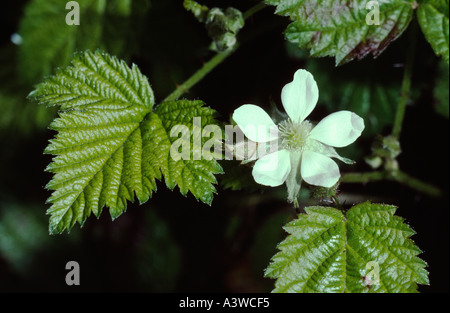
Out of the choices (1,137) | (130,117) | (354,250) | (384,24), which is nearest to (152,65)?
(130,117)

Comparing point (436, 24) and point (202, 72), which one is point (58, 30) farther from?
point (436, 24)

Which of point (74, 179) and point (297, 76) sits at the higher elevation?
point (297, 76)

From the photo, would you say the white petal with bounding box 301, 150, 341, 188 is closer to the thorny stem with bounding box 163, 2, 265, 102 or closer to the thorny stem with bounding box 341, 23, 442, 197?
the thorny stem with bounding box 341, 23, 442, 197

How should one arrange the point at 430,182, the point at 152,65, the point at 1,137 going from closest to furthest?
the point at 430,182, the point at 152,65, the point at 1,137

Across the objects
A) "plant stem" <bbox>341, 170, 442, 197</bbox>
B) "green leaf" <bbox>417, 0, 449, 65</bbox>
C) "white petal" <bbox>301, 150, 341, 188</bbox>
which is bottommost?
A: "white petal" <bbox>301, 150, 341, 188</bbox>

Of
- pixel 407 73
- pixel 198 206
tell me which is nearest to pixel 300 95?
pixel 407 73

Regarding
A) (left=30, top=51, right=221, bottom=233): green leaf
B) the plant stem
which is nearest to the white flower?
(left=30, top=51, right=221, bottom=233): green leaf

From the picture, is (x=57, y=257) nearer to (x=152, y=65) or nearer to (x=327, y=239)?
(x=152, y=65)

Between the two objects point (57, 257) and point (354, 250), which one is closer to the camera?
point (354, 250)
